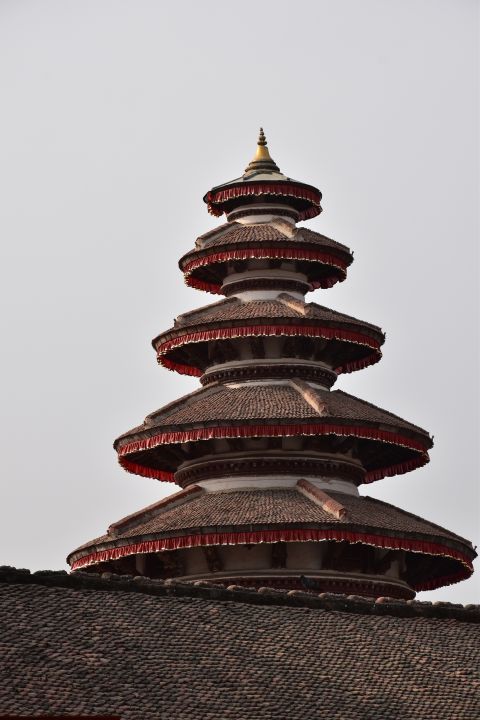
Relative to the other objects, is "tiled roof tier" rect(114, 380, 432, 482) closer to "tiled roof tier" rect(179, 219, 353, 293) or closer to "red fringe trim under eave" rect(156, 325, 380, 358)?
"red fringe trim under eave" rect(156, 325, 380, 358)

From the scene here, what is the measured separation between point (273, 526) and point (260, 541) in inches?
15.0

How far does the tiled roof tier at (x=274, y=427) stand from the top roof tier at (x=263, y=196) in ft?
16.5

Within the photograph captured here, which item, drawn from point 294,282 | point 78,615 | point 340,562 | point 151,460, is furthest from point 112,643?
point 294,282

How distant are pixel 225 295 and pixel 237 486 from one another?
19.4 feet

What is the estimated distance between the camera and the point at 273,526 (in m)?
33.8

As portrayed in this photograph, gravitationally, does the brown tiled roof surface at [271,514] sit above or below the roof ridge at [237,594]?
above

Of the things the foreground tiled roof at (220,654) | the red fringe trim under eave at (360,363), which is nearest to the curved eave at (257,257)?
the red fringe trim under eave at (360,363)

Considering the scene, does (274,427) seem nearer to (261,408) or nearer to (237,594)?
(261,408)

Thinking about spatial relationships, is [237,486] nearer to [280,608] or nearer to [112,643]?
[280,608]

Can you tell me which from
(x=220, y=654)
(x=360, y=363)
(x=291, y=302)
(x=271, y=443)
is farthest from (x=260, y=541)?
(x=220, y=654)

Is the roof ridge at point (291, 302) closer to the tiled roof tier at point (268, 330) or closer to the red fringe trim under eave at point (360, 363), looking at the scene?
the tiled roof tier at point (268, 330)

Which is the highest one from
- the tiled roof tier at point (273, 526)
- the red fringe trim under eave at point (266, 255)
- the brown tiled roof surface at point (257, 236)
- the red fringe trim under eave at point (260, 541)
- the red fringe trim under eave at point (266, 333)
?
the brown tiled roof surface at point (257, 236)

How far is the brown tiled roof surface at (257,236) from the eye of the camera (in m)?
40.0

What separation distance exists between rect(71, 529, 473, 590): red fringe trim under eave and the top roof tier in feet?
32.2
